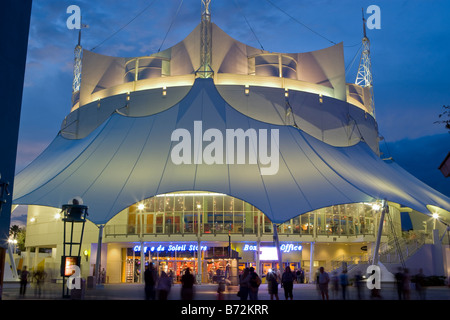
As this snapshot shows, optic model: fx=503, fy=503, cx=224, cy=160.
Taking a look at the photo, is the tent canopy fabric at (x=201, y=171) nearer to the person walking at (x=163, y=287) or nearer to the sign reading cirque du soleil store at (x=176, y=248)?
the person walking at (x=163, y=287)

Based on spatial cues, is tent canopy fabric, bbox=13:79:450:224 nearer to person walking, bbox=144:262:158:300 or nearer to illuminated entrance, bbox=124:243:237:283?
person walking, bbox=144:262:158:300

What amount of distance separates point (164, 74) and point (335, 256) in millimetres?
16848

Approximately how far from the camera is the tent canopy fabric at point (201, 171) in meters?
20.6

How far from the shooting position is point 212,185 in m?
20.6

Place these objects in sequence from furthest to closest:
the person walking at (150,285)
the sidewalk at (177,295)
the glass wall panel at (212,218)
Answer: the glass wall panel at (212,218) < the sidewalk at (177,295) < the person walking at (150,285)

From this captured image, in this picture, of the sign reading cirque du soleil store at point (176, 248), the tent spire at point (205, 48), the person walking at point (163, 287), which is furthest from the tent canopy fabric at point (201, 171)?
the sign reading cirque du soleil store at point (176, 248)

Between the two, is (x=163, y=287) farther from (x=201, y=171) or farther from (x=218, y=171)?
(x=218, y=171)

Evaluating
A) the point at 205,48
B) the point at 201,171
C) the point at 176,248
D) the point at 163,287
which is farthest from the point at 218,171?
the point at 163,287

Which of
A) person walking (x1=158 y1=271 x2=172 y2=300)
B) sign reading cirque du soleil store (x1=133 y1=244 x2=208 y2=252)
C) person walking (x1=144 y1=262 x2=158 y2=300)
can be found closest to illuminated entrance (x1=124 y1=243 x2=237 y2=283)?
sign reading cirque du soleil store (x1=133 y1=244 x2=208 y2=252)

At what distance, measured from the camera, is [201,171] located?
21656 mm

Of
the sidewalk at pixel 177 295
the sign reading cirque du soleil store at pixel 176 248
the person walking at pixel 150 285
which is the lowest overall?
the sidewalk at pixel 177 295

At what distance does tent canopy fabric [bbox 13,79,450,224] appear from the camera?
67.5 feet
